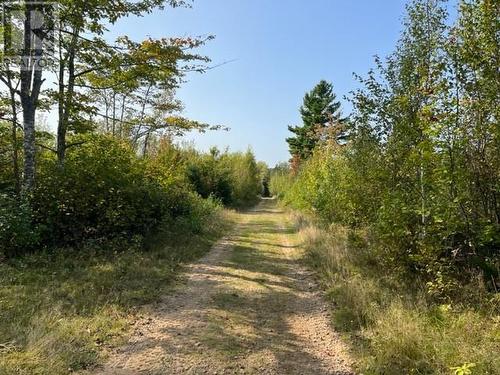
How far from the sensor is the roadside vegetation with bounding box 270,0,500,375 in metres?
4.49

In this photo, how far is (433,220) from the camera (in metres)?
6.28

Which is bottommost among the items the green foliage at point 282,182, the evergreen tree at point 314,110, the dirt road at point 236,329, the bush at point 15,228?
the dirt road at point 236,329

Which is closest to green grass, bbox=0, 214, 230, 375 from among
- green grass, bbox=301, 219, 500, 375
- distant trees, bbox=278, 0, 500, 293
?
green grass, bbox=301, 219, 500, 375

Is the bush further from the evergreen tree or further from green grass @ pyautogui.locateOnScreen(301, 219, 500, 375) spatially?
the evergreen tree

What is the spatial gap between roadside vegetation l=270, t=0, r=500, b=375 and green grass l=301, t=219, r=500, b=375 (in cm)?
1

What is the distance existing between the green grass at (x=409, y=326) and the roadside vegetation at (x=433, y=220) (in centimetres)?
1

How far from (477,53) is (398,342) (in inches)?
155

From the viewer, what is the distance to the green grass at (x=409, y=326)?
407 cm

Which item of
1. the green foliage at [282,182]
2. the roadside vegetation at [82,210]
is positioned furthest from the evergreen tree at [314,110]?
the roadside vegetation at [82,210]

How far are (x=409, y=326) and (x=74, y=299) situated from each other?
4663 millimetres

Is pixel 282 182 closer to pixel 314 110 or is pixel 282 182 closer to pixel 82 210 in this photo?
pixel 314 110

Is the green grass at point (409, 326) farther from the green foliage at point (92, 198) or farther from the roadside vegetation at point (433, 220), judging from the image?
the green foliage at point (92, 198)

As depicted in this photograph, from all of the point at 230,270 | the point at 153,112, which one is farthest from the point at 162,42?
the point at 153,112

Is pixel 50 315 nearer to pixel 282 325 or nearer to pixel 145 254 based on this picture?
pixel 282 325
